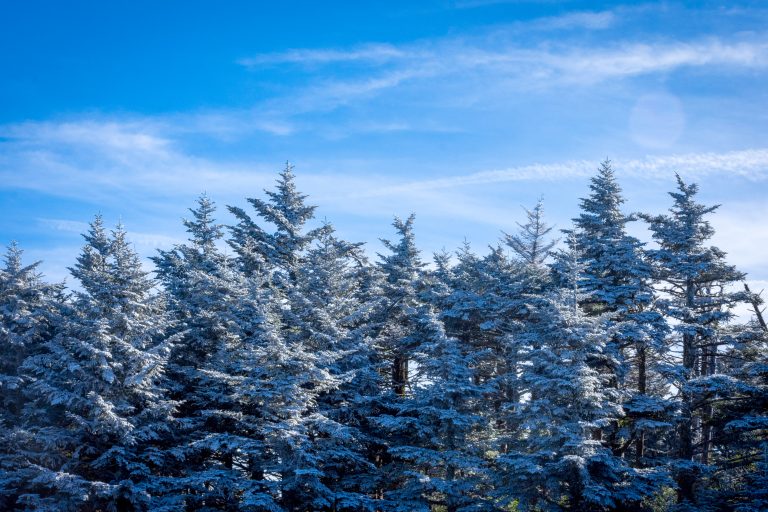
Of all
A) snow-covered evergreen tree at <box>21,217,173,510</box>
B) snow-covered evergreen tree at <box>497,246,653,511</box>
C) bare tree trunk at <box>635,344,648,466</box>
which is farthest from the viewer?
bare tree trunk at <box>635,344,648,466</box>

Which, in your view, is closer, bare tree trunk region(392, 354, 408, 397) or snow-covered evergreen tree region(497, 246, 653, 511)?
snow-covered evergreen tree region(497, 246, 653, 511)

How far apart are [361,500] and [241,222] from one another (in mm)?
18063

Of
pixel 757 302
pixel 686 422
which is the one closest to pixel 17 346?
pixel 686 422

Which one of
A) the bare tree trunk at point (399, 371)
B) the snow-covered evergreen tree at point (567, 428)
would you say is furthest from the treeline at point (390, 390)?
the bare tree trunk at point (399, 371)

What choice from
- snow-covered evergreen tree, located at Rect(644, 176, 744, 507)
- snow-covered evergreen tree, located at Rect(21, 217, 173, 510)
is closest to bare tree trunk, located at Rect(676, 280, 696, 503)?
snow-covered evergreen tree, located at Rect(644, 176, 744, 507)

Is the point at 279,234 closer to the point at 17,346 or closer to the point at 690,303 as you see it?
the point at 17,346

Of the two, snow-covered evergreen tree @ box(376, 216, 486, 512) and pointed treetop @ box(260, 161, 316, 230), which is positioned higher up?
pointed treetop @ box(260, 161, 316, 230)

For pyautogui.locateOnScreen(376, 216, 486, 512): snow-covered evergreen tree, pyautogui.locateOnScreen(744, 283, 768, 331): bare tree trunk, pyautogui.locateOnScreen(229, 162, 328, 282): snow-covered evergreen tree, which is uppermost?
pyautogui.locateOnScreen(229, 162, 328, 282): snow-covered evergreen tree

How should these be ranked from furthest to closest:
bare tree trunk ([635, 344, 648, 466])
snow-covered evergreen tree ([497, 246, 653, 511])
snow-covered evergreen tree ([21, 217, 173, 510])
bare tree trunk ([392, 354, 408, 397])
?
bare tree trunk ([392, 354, 408, 397]), bare tree trunk ([635, 344, 648, 466]), snow-covered evergreen tree ([21, 217, 173, 510]), snow-covered evergreen tree ([497, 246, 653, 511])

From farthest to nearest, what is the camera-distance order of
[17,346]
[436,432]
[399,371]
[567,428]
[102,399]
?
1. [399,371]
2. [17,346]
3. [436,432]
4. [102,399]
5. [567,428]

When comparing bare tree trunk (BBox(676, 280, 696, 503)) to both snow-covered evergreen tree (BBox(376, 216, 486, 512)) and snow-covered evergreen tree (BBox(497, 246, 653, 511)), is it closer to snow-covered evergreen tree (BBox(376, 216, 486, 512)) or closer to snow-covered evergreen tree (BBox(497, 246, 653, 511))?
snow-covered evergreen tree (BBox(497, 246, 653, 511))

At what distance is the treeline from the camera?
20.3 metres

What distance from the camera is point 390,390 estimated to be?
26031 mm

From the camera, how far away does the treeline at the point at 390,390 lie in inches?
798
